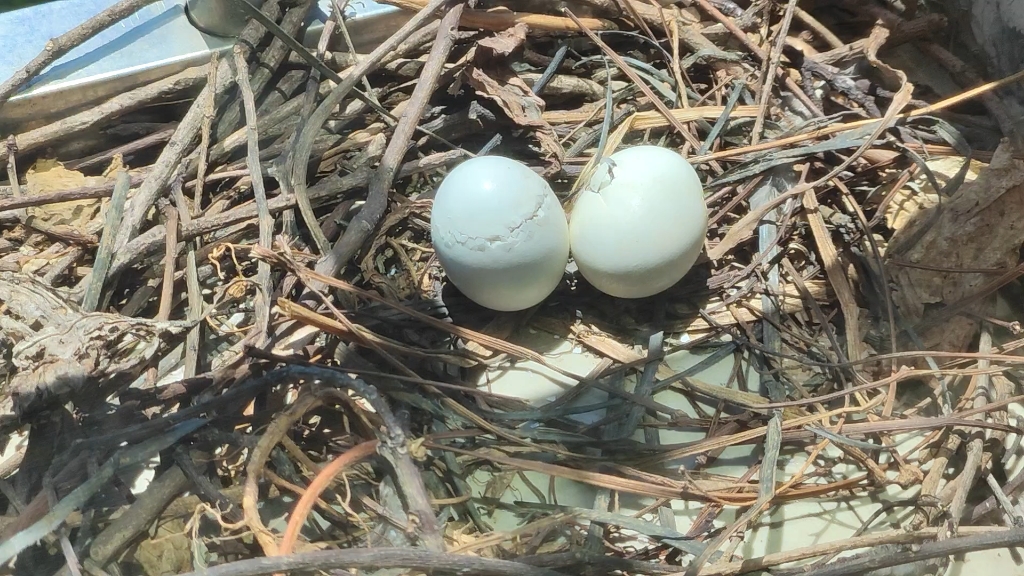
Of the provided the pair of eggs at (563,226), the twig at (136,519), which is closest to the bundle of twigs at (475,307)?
the twig at (136,519)

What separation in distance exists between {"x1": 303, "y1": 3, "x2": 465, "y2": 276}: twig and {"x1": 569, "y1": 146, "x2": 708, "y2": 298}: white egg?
266mm

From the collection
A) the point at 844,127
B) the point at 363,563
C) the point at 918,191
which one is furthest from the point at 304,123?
the point at 918,191

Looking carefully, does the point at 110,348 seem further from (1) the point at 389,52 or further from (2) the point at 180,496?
(1) the point at 389,52

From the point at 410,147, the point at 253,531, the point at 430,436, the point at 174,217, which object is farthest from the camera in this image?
the point at 410,147

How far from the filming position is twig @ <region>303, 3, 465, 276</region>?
0.89 metres

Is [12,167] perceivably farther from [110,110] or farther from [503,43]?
[503,43]

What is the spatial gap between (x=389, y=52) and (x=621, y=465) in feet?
2.26

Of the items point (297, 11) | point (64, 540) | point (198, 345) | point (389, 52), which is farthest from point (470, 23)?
point (64, 540)

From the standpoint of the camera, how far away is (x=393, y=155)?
961 mm

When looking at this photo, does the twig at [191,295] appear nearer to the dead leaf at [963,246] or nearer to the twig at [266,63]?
the twig at [266,63]

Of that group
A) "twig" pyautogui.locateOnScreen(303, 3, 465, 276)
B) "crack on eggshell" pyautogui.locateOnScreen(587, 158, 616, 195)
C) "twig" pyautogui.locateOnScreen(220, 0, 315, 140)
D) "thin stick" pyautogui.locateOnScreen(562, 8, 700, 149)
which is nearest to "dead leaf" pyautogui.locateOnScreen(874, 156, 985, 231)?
"thin stick" pyautogui.locateOnScreen(562, 8, 700, 149)

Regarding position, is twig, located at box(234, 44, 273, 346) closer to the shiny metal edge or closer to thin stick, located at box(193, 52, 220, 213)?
thin stick, located at box(193, 52, 220, 213)

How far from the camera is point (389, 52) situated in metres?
1.04

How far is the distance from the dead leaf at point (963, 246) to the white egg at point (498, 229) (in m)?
0.51
